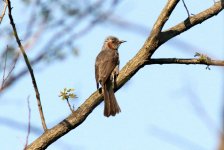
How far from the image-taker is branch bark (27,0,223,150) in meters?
4.75

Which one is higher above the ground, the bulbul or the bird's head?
the bird's head

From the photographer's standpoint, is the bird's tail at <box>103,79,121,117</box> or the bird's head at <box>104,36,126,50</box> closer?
the bird's tail at <box>103,79,121,117</box>

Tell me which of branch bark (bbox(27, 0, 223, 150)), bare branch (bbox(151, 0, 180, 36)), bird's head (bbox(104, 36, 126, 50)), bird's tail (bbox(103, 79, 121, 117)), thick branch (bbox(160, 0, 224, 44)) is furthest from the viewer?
bird's head (bbox(104, 36, 126, 50))

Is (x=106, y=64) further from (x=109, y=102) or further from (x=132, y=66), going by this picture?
(x=132, y=66)

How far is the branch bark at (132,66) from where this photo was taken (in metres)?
4.75

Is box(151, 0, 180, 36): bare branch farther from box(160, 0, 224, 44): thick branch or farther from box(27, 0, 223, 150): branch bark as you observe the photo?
box(160, 0, 224, 44): thick branch

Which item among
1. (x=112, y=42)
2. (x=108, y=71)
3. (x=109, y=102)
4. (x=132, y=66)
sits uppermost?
(x=112, y=42)

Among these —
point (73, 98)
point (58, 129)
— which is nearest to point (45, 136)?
point (58, 129)

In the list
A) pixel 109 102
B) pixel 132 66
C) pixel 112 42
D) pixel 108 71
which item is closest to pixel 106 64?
pixel 108 71

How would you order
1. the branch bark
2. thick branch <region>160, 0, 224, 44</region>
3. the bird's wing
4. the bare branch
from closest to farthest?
the branch bark
the bare branch
thick branch <region>160, 0, 224, 44</region>
the bird's wing

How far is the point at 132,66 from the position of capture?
16.8 ft

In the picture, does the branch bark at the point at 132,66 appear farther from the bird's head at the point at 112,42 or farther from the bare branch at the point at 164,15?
the bird's head at the point at 112,42

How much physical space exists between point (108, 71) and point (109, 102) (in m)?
0.75

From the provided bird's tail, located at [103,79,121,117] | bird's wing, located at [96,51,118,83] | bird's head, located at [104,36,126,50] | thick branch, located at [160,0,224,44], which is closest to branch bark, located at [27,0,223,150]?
thick branch, located at [160,0,224,44]
